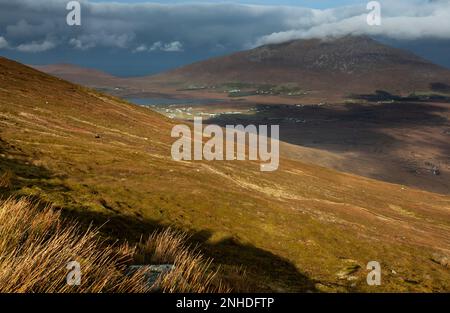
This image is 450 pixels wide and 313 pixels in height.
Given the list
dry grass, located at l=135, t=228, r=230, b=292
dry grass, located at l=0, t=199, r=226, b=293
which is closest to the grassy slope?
dry grass, located at l=135, t=228, r=230, b=292

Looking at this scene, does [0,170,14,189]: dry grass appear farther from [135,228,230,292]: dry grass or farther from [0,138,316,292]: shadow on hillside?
[135,228,230,292]: dry grass

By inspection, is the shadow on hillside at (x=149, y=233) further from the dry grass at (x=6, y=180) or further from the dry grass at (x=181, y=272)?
the dry grass at (x=181, y=272)

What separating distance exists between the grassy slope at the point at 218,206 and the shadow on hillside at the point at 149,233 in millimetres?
92

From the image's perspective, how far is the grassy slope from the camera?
66.6 feet

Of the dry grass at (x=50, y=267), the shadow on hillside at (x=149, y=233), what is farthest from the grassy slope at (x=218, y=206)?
the dry grass at (x=50, y=267)

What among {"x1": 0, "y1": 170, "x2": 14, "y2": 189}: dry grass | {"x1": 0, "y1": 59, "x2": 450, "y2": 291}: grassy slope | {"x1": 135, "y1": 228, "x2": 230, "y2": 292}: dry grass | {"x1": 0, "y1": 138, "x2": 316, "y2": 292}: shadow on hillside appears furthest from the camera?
{"x1": 0, "y1": 59, "x2": 450, "y2": 291}: grassy slope

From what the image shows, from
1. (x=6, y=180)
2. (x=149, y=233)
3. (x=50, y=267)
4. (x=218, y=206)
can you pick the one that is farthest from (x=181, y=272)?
(x=218, y=206)

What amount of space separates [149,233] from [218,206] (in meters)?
10.4

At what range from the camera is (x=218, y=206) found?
1120 inches

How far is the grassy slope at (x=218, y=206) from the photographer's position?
800 inches

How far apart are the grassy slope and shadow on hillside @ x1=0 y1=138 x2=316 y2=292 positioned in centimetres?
9
